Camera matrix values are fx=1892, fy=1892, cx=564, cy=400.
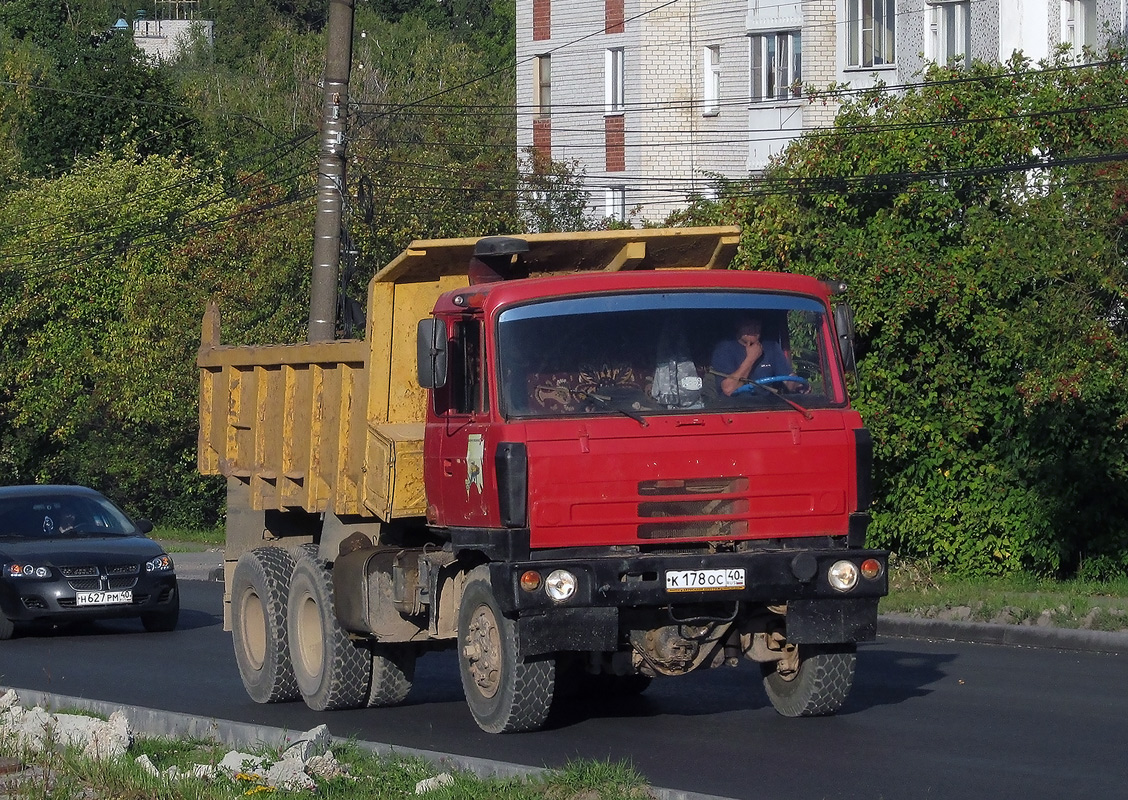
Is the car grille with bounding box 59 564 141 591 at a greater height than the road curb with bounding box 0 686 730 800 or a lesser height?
greater

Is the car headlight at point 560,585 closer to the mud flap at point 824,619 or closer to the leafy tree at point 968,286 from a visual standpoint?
the mud flap at point 824,619

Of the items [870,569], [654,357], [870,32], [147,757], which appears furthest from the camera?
[870,32]

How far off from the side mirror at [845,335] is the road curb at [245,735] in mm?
3057

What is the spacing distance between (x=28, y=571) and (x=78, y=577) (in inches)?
18.2

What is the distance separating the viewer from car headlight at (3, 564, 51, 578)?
1780 centimetres

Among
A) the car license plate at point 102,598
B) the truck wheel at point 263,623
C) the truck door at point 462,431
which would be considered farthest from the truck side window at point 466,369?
the car license plate at point 102,598

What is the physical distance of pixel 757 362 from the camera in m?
10.2

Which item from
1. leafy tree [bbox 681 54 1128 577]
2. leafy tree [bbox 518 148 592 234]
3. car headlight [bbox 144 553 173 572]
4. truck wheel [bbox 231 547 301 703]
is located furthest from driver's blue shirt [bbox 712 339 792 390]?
leafy tree [bbox 518 148 592 234]

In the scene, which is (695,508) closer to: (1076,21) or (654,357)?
(654,357)

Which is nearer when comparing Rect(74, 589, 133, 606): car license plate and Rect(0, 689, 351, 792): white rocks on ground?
Rect(0, 689, 351, 792): white rocks on ground

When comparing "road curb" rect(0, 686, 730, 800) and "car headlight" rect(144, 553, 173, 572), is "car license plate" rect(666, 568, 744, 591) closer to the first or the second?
"road curb" rect(0, 686, 730, 800)

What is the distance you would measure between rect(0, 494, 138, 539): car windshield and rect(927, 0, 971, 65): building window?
2331cm

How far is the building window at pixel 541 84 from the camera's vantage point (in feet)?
182

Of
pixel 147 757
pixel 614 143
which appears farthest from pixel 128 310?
pixel 147 757
